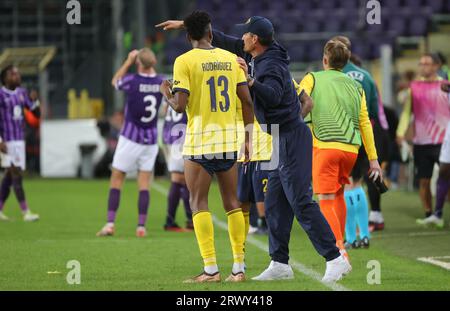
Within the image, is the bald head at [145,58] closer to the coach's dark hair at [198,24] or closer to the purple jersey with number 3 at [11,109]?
the purple jersey with number 3 at [11,109]

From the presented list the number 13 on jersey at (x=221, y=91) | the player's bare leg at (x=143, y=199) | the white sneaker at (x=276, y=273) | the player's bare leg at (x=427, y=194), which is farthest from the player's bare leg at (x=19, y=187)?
the number 13 on jersey at (x=221, y=91)

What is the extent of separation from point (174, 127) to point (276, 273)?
5444mm

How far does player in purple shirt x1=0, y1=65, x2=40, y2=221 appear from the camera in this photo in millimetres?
15430

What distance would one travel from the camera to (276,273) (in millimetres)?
8977

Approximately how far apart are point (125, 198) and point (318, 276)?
11.0 m

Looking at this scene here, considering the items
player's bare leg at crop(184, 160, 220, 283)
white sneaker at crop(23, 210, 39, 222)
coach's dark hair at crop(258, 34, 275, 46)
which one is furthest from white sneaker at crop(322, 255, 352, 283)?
white sneaker at crop(23, 210, 39, 222)

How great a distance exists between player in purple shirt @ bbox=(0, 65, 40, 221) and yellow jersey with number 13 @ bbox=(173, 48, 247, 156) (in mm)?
7113

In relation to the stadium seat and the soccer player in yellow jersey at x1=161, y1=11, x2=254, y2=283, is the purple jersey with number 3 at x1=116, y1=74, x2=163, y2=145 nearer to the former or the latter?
the soccer player in yellow jersey at x1=161, y1=11, x2=254, y2=283

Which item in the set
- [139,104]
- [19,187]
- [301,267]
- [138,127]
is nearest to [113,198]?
[138,127]

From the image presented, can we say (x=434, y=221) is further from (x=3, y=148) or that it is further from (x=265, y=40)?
(x=265, y=40)

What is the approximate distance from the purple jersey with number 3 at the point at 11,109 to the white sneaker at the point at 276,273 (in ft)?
23.8

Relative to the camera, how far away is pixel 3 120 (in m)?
15.5

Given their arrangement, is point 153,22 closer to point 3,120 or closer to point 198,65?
point 3,120
